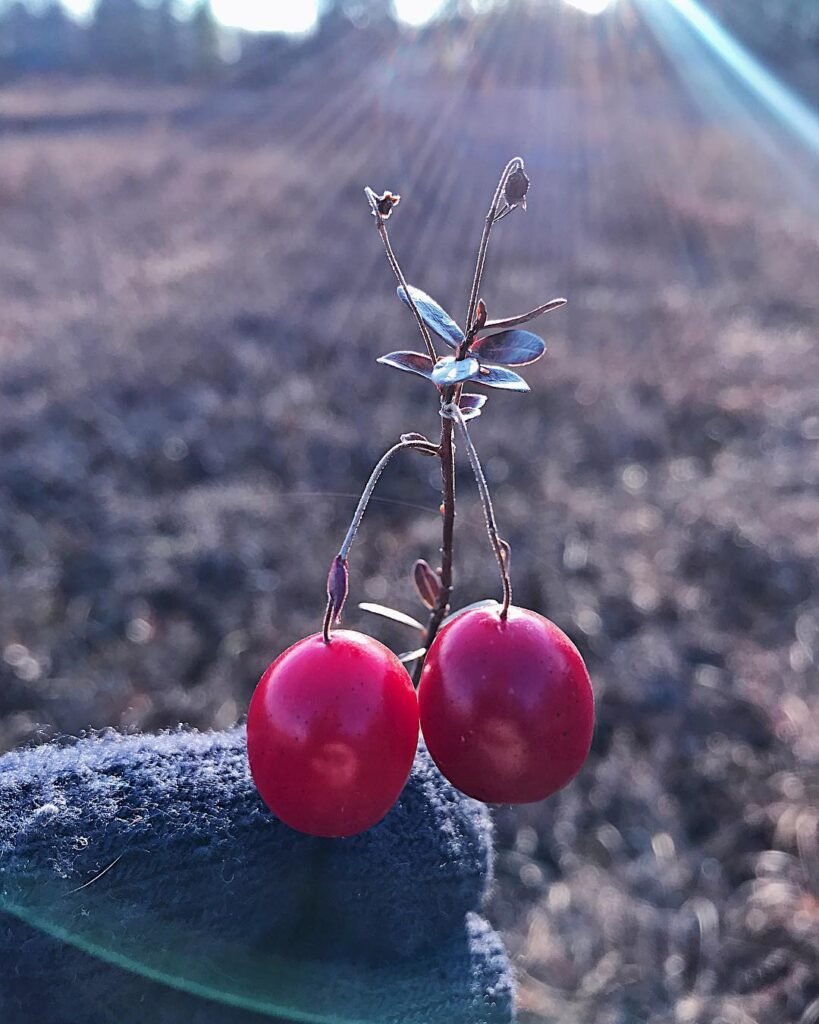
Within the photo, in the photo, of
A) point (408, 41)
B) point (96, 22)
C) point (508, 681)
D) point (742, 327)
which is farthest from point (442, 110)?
point (508, 681)

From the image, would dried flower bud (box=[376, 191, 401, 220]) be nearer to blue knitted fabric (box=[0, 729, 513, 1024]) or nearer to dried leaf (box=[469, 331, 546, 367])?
dried leaf (box=[469, 331, 546, 367])

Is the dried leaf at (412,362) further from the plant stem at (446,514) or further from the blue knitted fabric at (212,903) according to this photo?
the blue knitted fabric at (212,903)

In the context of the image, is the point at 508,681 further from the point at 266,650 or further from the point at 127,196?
the point at 127,196

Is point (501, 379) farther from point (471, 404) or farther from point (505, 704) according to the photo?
point (505, 704)

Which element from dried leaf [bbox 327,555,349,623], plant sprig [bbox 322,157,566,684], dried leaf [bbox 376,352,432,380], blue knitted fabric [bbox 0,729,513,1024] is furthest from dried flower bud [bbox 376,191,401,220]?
blue knitted fabric [bbox 0,729,513,1024]

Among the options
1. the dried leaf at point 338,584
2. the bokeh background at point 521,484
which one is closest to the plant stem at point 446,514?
the dried leaf at point 338,584

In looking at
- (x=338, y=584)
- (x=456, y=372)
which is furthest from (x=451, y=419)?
(x=338, y=584)
